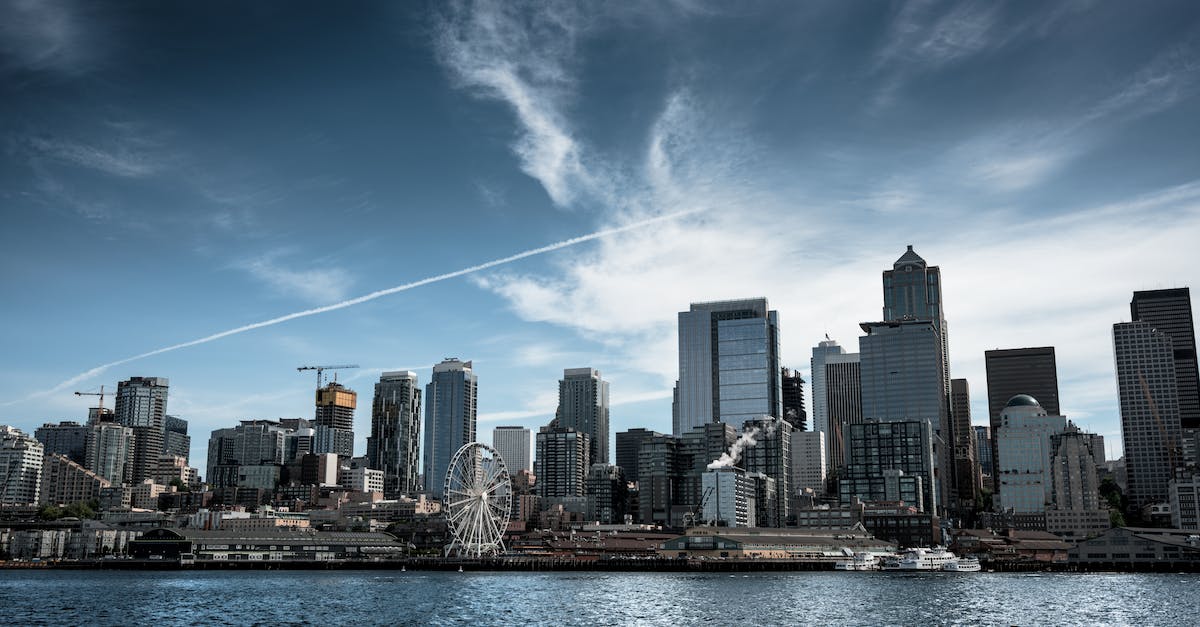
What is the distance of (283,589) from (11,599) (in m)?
32.4

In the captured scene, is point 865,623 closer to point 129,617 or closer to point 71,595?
point 129,617

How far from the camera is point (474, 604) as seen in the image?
395 ft

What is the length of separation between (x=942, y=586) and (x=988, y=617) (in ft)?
166

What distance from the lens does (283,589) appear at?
14788 centimetres

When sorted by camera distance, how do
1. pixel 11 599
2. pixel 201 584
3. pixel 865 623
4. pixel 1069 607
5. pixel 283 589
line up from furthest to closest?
pixel 201 584, pixel 283 589, pixel 11 599, pixel 1069 607, pixel 865 623

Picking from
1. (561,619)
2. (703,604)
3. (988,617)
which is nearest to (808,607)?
(703,604)

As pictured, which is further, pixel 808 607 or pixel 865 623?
pixel 808 607

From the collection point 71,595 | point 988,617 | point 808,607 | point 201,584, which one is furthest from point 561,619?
point 201,584

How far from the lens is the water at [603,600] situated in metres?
103

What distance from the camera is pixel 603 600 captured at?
413ft

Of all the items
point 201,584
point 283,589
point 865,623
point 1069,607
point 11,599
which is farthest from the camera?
point 201,584

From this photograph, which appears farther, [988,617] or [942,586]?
[942,586]

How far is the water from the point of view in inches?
A: 4048

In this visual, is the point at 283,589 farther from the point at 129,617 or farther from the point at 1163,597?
the point at 1163,597
